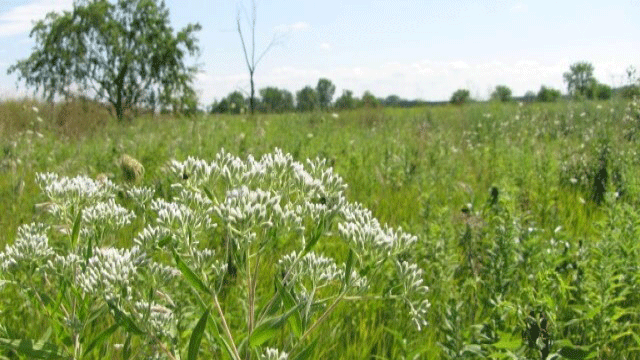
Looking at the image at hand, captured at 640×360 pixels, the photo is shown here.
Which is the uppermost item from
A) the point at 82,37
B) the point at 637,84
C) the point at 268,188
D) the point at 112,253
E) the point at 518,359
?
the point at 82,37

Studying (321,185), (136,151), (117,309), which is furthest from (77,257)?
(136,151)

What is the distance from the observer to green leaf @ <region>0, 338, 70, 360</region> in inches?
61.8

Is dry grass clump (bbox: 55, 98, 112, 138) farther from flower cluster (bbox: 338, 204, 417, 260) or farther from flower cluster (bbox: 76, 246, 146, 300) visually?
flower cluster (bbox: 338, 204, 417, 260)

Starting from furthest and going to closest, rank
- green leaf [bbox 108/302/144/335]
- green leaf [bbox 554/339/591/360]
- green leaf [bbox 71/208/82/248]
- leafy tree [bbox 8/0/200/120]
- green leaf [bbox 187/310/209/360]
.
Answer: leafy tree [bbox 8/0/200/120] → green leaf [bbox 554/339/591/360] → green leaf [bbox 71/208/82/248] → green leaf [bbox 108/302/144/335] → green leaf [bbox 187/310/209/360]

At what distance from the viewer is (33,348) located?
1.60 metres

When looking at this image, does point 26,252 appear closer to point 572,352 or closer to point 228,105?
point 572,352

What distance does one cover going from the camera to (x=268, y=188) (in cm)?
175

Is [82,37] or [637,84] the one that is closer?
[637,84]

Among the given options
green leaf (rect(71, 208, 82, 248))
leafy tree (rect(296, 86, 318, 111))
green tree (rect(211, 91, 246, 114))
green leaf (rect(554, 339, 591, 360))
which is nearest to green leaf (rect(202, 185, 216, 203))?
green leaf (rect(71, 208, 82, 248))

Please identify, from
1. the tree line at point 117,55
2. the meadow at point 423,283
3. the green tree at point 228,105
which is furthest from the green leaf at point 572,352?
the tree line at point 117,55

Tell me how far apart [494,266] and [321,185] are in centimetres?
136

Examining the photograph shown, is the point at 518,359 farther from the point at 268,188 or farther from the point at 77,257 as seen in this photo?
the point at 77,257

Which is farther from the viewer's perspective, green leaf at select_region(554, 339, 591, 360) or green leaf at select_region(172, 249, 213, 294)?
green leaf at select_region(554, 339, 591, 360)

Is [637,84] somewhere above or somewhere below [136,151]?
above
